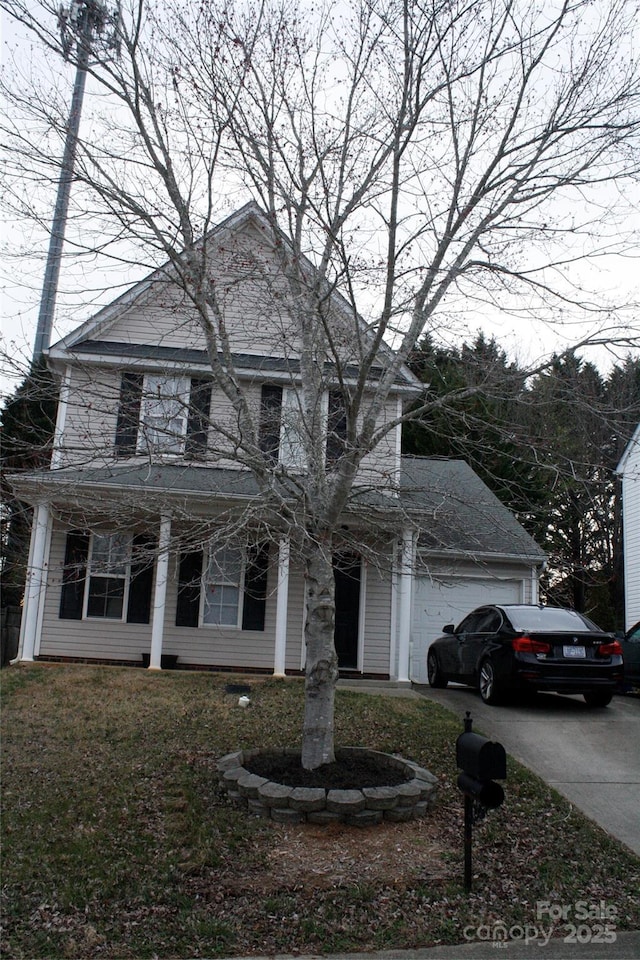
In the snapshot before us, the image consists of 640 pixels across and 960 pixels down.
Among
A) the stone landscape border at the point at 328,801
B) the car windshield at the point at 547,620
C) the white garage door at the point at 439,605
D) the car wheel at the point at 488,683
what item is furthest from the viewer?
the white garage door at the point at 439,605

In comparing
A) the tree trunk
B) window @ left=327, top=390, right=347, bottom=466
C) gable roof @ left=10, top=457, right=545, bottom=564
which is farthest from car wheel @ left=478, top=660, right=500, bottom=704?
the tree trunk

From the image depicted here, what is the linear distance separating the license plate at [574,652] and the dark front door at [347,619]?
492cm

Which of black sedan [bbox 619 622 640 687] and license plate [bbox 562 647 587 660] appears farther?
black sedan [bbox 619 622 640 687]

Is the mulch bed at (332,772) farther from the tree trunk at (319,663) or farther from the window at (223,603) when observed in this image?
the window at (223,603)

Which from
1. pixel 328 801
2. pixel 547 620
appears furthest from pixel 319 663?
pixel 547 620

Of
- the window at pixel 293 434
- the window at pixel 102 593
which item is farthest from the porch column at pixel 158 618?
the window at pixel 293 434

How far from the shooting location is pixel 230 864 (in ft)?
18.1

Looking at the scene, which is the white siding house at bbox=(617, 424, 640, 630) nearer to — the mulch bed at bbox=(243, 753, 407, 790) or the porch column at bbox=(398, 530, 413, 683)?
the porch column at bbox=(398, 530, 413, 683)

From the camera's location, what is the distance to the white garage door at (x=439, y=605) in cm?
1512

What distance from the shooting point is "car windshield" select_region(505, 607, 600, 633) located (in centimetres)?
1027

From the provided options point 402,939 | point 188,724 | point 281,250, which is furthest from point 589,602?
point 402,939

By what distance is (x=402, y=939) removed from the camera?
4.70 m

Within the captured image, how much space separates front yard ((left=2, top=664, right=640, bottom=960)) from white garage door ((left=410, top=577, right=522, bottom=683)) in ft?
21.7

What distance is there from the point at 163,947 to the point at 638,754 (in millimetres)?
5837
